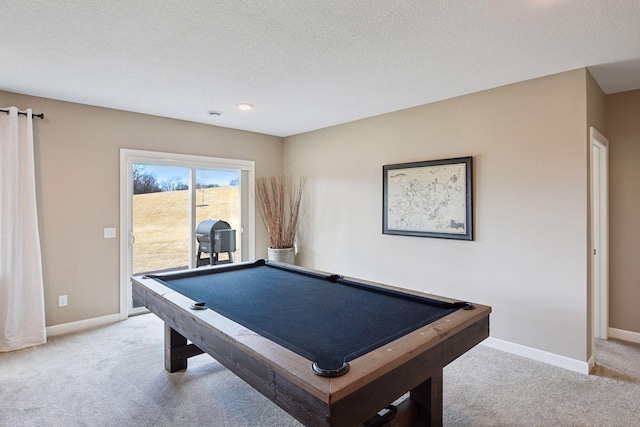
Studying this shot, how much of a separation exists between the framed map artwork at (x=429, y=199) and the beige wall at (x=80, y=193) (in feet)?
9.47

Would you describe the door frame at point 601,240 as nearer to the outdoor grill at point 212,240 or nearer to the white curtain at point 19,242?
the outdoor grill at point 212,240

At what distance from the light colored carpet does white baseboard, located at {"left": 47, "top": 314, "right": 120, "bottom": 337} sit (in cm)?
36

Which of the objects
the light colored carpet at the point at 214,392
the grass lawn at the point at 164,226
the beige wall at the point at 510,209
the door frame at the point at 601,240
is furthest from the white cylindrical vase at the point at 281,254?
the door frame at the point at 601,240

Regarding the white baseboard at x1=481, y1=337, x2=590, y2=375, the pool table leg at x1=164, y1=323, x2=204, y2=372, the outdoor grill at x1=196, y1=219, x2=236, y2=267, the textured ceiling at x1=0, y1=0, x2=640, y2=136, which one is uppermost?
the textured ceiling at x1=0, y1=0, x2=640, y2=136

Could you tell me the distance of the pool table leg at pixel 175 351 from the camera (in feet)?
8.92

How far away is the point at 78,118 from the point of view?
12.1 feet

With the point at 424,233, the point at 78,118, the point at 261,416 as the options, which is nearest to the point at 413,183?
the point at 424,233

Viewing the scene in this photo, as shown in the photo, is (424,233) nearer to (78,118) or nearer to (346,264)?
(346,264)

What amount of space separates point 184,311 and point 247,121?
3.06 meters

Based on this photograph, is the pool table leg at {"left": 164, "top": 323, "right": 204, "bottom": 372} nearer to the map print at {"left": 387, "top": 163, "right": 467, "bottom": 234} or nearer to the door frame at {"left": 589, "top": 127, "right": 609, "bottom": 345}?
the map print at {"left": 387, "top": 163, "right": 467, "bottom": 234}

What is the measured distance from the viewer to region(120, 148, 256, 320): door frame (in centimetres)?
399

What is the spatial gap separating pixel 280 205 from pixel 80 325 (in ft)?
9.01

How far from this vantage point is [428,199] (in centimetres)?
361

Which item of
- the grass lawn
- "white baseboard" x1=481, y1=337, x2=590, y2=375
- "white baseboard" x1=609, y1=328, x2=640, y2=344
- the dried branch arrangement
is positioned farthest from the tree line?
"white baseboard" x1=609, y1=328, x2=640, y2=344
